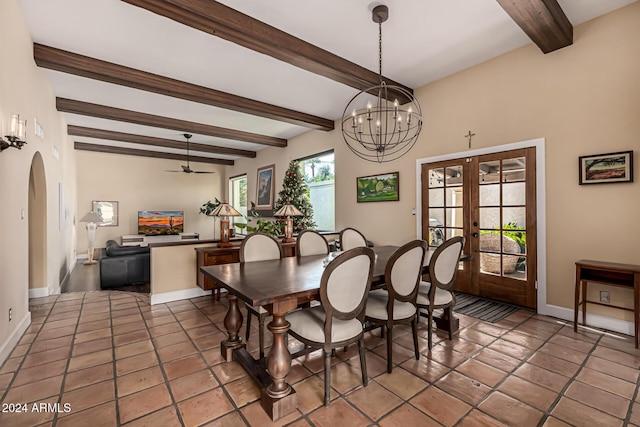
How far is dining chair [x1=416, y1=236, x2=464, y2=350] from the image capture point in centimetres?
247

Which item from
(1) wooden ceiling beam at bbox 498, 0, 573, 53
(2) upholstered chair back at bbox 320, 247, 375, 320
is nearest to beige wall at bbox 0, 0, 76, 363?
(2) upholstered chair back at bbox 320, 247, 375, 320

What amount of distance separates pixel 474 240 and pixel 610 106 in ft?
6.19

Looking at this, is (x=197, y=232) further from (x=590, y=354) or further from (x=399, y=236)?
(x=590, y=354)

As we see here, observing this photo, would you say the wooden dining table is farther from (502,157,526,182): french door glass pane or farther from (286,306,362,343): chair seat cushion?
(502,157,526,182): french door glass pane

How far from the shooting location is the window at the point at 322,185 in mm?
6391

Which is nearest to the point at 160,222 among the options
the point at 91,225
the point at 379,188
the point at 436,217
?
the point at 91,225

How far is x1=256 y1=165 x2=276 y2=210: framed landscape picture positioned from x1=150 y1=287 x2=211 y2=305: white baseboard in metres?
4.02

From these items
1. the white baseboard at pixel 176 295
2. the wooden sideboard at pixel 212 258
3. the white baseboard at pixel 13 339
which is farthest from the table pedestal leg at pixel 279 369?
the white baseboard at pixel 176 295

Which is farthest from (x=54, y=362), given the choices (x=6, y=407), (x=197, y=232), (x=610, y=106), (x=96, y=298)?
(x=197, y=232)

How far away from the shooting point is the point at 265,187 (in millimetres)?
8383

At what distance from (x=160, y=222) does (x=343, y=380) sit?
8.89 meters

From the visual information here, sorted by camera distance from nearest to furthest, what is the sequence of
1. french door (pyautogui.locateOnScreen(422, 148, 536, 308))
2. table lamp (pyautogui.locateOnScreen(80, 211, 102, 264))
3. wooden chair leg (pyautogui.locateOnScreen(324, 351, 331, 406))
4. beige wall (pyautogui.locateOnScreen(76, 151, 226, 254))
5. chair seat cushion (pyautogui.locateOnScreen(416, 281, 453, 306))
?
wooden chair leg (pyautogui.locateOnScreen(324, 351, 331, 406)) < chair seat cushion (pyautogui.locateOnScreen(416, 281, 453, 306)) < french door (pyautogui.locateOnScreen(422, 148, 536, 308)) < table lamp (pyautogui.locateOnScreen(80, 211, 102, 264)) < beige wall (pyautogui.locateOnScreen(76, 151, 226, 254))

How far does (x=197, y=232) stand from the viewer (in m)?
10.2

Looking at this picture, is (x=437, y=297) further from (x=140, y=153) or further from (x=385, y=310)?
(x=140, y=153)
